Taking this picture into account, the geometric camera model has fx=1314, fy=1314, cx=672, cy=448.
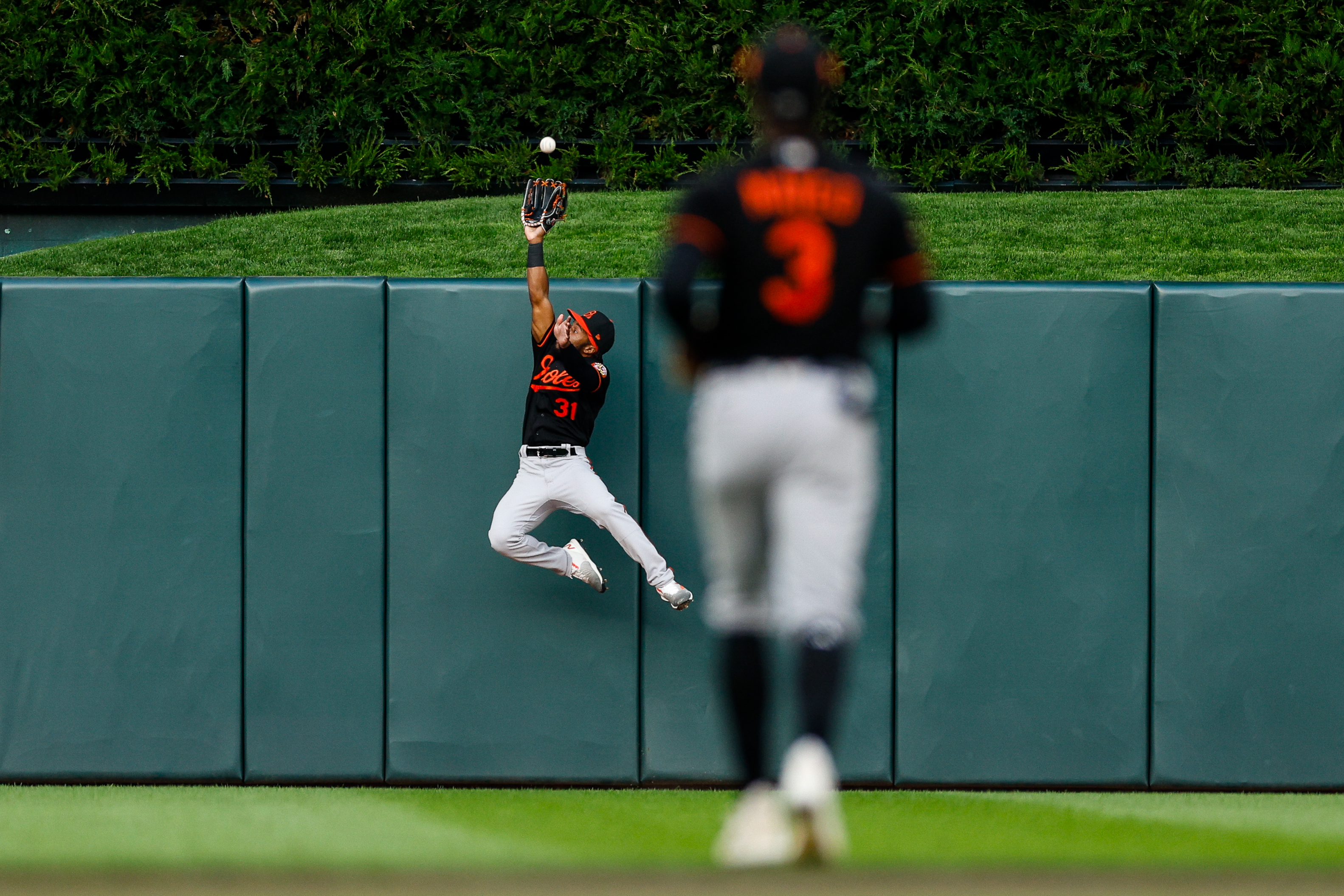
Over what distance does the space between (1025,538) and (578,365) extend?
2179 mm

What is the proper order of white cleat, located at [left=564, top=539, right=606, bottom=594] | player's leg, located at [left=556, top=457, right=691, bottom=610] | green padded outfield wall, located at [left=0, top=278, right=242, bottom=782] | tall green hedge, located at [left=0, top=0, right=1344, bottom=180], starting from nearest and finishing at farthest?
player's leg, located at [left=556, top=457, right=691, bottom=610] → white cleat, located at [left=564, top=539, right=606, bottom=594] → green padded outfield wall, located at [left=0, top=278, right=242, bottom=782] → tall green hedge, located at [left=0, top=0, right=1344, bottom=180]

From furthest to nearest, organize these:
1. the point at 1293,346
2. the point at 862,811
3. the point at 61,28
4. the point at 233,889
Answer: the point at 61,28
the point at 1293,346
the point at 862,811
the point at 233,889

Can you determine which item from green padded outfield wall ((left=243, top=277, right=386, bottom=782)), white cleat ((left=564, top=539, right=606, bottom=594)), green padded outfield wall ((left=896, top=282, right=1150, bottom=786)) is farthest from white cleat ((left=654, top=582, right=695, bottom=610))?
green padded outfield wall ((left=243, top=277, right=386, bottom=782))

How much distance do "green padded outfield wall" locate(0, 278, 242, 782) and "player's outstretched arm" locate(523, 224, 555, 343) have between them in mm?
1407

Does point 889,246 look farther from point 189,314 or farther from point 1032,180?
point 1032,180

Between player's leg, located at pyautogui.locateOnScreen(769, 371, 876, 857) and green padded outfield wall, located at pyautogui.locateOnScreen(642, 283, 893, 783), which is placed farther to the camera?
green padded outfield wall, located at pyautogui.locateOnScreen(642, 283, 893, 783)

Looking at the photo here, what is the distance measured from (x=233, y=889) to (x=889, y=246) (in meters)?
1.86

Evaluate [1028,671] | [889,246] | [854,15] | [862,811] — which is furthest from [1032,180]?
[889,246]

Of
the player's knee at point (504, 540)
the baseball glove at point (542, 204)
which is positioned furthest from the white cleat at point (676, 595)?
the baseball glove at point (542, 204)

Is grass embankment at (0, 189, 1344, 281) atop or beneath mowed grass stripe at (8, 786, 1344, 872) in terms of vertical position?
atop

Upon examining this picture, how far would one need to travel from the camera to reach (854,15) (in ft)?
36.3

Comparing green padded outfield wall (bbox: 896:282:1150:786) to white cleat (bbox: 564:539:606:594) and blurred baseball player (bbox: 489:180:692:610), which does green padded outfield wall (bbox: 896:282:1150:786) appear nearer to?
blurred baseball player (bbox: 489:180:692:610)

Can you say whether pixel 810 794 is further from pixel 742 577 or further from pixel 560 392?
pixel 560 392

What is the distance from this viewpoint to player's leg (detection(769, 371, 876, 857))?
2.59m
